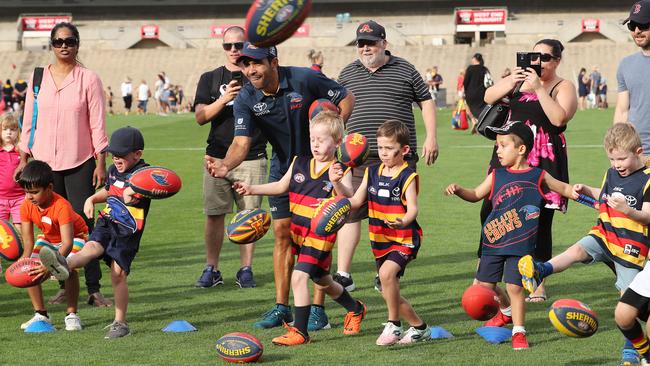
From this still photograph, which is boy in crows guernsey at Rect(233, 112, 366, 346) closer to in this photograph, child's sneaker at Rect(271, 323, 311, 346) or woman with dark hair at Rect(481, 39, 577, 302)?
child's sneaker at Rect(271, 323, 311, 346)

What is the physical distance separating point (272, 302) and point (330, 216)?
2157 mm

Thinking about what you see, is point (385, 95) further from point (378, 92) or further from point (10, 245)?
point (10, 245)

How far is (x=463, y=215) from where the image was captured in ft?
48.5

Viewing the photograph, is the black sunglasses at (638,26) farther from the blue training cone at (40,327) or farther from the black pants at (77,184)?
the blue training cone at (40,327)

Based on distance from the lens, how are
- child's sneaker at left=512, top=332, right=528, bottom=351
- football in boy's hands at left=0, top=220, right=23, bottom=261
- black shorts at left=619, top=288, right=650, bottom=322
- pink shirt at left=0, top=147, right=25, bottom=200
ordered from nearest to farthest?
black shorts at left=619, top=288, right=650, bottom=322 < child's sneaker at left=512, top=332, right=528, bottom=351 < football in boy's hands at left=0, top=220, right=23, bottom=261 < pink shirt at left=0, top=147, right=25, bottom=200

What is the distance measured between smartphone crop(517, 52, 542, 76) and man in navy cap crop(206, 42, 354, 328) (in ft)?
4.67

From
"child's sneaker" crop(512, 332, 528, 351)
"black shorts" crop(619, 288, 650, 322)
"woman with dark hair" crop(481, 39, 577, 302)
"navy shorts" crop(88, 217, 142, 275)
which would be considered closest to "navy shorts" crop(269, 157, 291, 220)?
"navy shorts" crop(88, 217, 142, 275)

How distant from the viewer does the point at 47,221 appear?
809 centimetres

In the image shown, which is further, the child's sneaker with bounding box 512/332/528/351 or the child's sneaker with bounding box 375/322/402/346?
the child's sneaker with bounding box 375/322/402/346

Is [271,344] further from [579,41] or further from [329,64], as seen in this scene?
[579,41]

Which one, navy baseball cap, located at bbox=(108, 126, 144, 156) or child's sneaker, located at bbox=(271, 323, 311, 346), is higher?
navy baseball cap, located at bbox=(108, 126, 144, 156)

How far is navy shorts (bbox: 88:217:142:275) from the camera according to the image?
25.6 feet

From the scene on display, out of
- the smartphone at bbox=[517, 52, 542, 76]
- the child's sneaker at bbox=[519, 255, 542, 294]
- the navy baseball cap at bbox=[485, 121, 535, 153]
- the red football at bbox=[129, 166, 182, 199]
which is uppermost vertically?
the smartphone at bbox=[517, 52, 542, 76]

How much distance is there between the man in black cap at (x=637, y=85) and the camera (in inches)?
314
